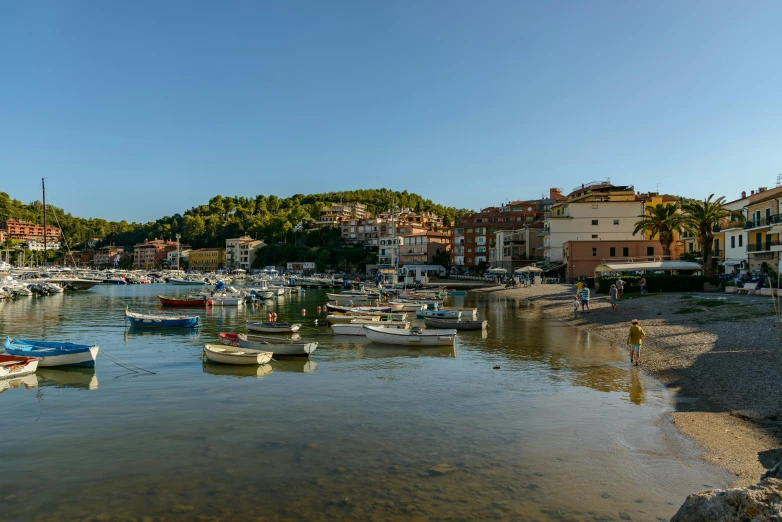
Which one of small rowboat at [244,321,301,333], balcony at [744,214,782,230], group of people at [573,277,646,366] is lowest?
small rowboat at [244,321,301,333]

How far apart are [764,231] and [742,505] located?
5280 centimetres

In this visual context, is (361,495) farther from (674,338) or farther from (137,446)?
(674,338)

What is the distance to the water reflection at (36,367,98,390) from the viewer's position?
812 inches

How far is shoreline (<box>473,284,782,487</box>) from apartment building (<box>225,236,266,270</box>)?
153 metres

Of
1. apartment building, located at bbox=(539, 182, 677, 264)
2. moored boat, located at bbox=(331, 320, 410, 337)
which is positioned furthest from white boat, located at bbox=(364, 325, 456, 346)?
apartment building, located at bbox=(539, 182, 677, 264)

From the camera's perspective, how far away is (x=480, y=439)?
13.7m

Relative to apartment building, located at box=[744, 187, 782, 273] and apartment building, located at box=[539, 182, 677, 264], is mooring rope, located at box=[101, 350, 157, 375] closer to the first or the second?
apartment building, located at box=[744, 187, 782, 273]

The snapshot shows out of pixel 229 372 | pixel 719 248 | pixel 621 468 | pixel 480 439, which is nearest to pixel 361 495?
pixel 480 439

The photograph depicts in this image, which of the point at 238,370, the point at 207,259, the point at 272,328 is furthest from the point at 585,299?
the point at 207,259

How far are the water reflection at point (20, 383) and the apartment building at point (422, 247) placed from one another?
4263 inches

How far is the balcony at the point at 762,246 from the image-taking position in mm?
46312

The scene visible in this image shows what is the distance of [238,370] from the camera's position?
75.5 feet

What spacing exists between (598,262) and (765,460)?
212 feet

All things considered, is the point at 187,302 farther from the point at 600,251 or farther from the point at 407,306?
the point at 600,251
